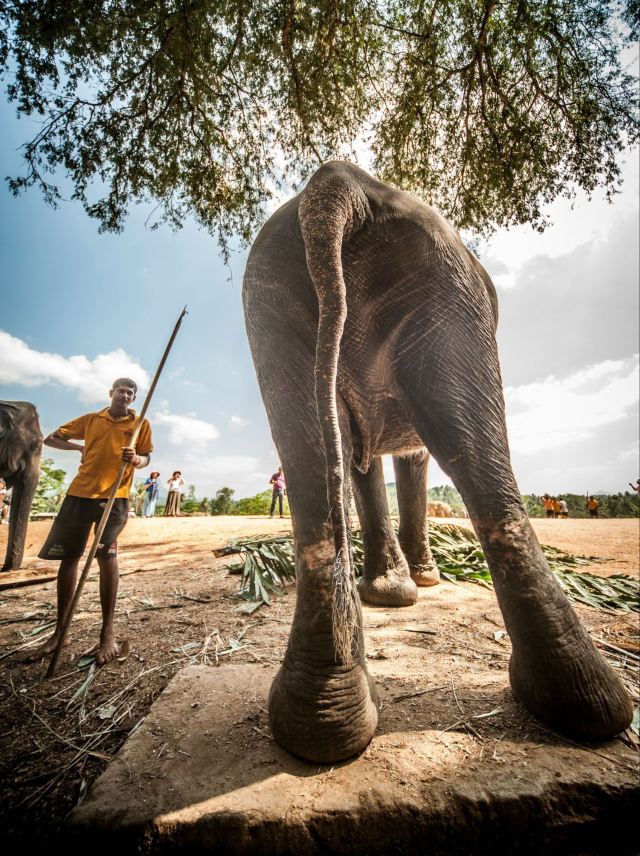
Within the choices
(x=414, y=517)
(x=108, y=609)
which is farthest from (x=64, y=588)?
(x=414, y=517)

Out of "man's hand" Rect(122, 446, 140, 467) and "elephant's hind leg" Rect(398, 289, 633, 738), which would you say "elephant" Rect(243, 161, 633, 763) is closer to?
"elephant's hind leg" Rect(398, 289, 633, 738)

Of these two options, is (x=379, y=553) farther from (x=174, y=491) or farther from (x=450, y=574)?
(x=174, y=491)

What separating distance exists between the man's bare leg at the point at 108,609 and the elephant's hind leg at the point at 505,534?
7.53 feet

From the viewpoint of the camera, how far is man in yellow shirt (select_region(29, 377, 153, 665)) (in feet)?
8.87

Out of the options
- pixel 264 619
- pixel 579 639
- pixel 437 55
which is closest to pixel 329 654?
pixel 579 639

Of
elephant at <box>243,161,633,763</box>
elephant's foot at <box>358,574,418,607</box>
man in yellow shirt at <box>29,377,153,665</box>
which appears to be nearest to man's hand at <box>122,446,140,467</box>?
man in yellow shirt at <box>29,377,153,665</box>

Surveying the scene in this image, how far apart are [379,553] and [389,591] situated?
31 centimetres

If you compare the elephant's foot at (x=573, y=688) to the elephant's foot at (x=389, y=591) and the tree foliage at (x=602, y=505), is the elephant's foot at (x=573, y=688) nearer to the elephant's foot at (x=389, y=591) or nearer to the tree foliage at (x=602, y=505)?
the elephant's foot at (x=389, y=591)

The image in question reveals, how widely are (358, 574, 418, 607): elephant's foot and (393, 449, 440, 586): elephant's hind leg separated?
2.34 ft

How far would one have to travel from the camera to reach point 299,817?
3.64 feet

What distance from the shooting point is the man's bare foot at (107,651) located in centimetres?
245

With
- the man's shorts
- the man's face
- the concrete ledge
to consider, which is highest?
the man's face

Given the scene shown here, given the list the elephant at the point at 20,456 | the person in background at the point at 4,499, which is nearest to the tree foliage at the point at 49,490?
the person in background at the point at 4,499

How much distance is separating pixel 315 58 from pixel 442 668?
20.0 feet
